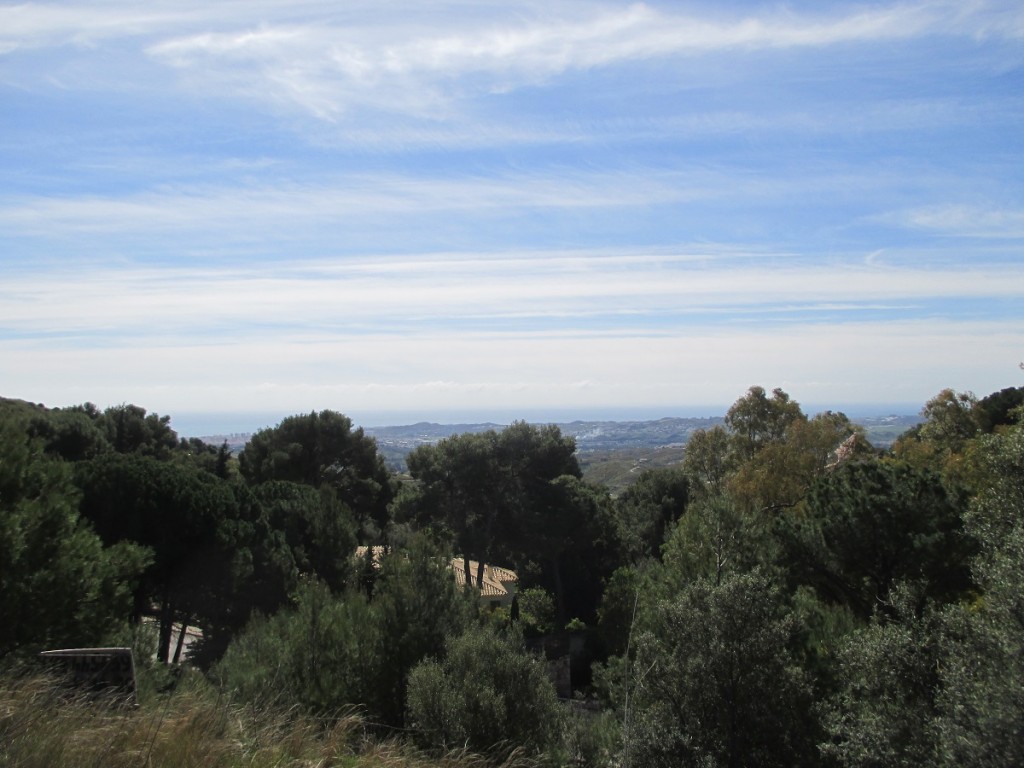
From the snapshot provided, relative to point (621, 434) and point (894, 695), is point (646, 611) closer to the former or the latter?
point (894, 695)

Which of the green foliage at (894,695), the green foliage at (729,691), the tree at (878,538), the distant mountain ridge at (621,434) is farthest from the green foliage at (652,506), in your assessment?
the distant mountain ridge at (621,434)

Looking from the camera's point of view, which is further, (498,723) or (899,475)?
(899,475)

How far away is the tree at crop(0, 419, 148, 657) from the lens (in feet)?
32.4

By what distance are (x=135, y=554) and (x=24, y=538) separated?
3.34 meters

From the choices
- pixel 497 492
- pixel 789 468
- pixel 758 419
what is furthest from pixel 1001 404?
pixel 497 492

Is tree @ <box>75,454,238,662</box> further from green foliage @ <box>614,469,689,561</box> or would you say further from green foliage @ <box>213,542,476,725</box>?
green foliage @ <box>614,469,689,561</box>

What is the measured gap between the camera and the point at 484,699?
9992 mm

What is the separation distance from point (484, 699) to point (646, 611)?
11.7 feet

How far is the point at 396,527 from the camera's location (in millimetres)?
33438

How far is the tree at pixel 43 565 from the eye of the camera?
9.88 meters

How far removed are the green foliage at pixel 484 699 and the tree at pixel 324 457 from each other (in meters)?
25.3

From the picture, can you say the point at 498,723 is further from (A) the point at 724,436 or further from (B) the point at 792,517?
(A) the point at 724,436

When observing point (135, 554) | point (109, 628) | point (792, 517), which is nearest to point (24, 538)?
point (109, 628)

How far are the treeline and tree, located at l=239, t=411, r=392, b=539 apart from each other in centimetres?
1014
